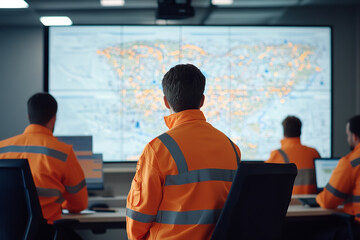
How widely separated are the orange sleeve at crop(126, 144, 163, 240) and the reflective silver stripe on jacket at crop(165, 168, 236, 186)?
0.04 meters

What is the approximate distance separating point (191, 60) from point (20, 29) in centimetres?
296

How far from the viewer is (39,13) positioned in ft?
16.9

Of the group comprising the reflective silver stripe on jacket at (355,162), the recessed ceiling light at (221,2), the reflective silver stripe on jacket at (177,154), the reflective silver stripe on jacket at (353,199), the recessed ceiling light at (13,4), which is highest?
the recessed ceiling light at (221,2)

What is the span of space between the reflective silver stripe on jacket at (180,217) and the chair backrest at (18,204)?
68 cm

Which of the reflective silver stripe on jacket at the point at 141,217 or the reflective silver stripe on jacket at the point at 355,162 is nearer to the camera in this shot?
the reflective silver stripe on jacket at the point at 141,217

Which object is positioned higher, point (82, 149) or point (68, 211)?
point (82, 149)

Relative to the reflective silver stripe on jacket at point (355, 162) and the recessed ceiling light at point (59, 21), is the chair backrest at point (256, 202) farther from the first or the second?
the recessed ceiling light at point (59, 21)

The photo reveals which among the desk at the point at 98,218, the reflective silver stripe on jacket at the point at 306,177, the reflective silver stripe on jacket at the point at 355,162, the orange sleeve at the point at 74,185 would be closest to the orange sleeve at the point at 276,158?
the reflective silver stripe on jacket at the point at 306,177

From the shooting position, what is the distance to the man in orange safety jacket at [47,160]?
2.17 m

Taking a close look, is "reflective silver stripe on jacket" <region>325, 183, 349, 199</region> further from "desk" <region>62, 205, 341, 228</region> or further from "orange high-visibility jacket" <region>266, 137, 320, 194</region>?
"orange high-visibility jacket" <region>266, 137, 320, 194</region>

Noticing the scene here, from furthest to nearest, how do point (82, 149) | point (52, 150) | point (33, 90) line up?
point (33, 90) < point (82, 149) < point (52, 150)

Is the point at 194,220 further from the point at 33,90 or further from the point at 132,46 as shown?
the point at 33,90

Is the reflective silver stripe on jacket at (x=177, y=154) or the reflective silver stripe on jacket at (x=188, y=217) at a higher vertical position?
the reflective silver stripe on jacket at (x=177, y=154)

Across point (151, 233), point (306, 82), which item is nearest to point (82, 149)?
point (151, 233)
